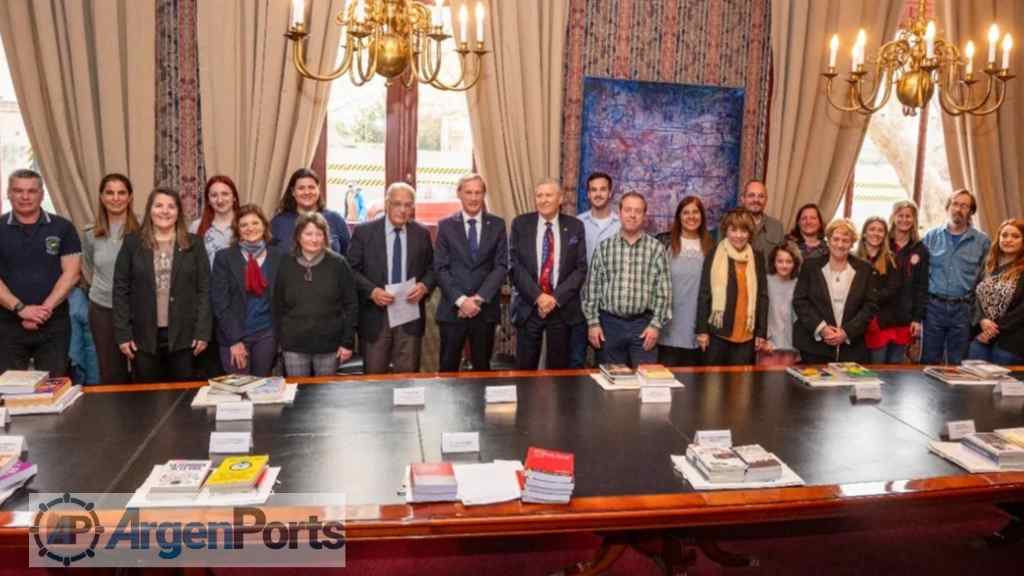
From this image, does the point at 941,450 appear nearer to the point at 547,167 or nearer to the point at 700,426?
the point at 700,426

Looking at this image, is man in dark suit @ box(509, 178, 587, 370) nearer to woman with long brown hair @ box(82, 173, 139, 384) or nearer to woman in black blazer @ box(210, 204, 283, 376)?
woman in black blazer @ box(210, 204, 283, 376)

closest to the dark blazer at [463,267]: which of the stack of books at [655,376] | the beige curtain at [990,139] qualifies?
the stack of books at [655,376]

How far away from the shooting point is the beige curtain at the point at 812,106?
6.09m

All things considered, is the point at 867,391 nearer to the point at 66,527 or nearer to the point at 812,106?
the point at 66,527

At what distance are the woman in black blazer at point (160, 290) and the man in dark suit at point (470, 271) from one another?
131 centimetres

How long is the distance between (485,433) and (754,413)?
3.58 feet

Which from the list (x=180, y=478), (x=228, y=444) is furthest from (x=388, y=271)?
(x=180, y=478)

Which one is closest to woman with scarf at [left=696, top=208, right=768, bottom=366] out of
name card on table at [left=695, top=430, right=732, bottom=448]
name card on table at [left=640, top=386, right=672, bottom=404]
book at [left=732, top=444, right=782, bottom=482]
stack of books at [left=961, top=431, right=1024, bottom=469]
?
name card on table at [left=640, top=386, right=672, bottom=404]

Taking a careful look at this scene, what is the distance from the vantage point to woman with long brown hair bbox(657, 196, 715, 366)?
15.3 ft

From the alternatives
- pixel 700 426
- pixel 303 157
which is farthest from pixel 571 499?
pixel 303 157

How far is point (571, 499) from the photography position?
230 centimetres

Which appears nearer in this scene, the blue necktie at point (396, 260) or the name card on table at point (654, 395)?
the name card on table at point (654, 395)

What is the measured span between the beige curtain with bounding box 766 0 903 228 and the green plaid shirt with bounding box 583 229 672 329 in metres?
2.12

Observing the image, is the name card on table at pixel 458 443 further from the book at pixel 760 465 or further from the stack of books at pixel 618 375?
the stack of books at pixel 618 375
